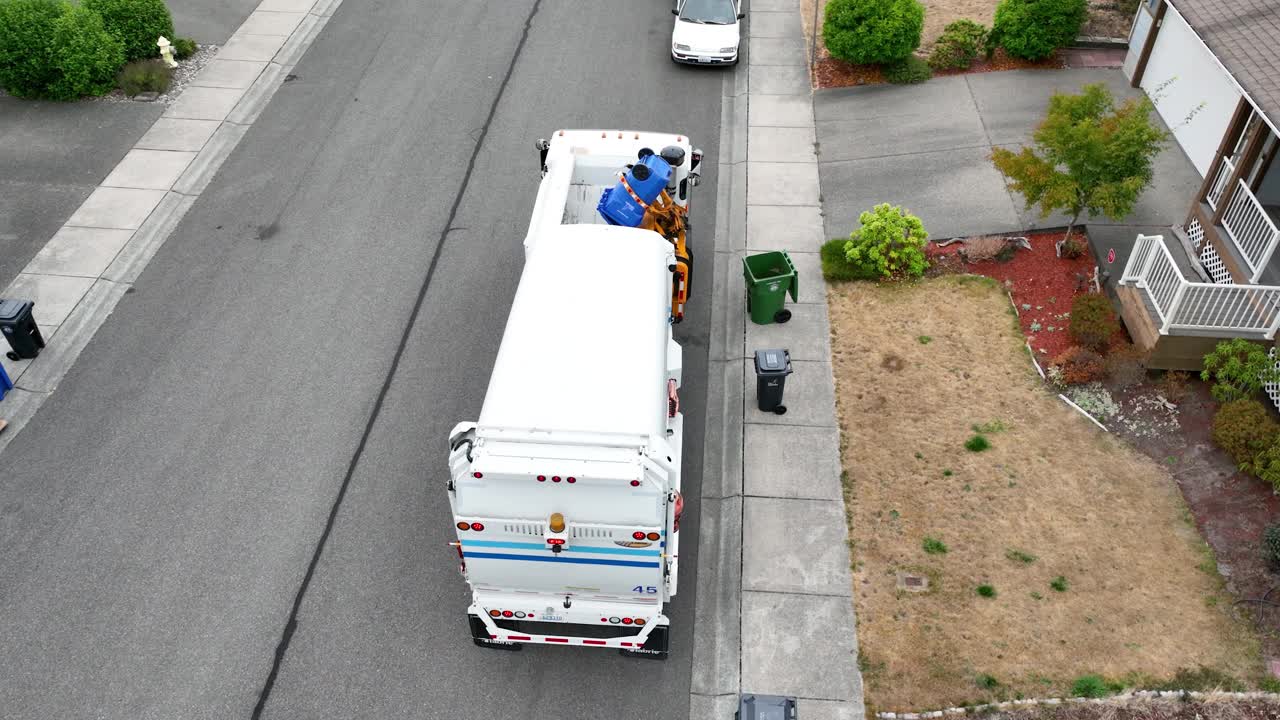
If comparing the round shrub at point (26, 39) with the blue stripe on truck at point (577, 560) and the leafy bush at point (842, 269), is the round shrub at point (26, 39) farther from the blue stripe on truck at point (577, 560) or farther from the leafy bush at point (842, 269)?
the blue stripe on truck at point (577, 560)

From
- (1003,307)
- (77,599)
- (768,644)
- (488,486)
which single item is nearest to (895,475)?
(768,644)

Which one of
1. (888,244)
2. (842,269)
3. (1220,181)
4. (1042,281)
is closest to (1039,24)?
(1220,181)

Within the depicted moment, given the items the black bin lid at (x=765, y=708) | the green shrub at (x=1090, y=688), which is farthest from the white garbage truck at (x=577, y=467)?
the green shrub at (x=1090, y=688)

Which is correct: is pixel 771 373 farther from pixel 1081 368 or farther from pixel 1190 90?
Answer: pixel 1190 90

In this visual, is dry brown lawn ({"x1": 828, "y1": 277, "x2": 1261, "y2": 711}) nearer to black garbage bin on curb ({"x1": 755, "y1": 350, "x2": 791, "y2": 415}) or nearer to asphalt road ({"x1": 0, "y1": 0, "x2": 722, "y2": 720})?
black garbage bin on curb ({"x1": 755, "y1": 350, "x2": 791, "y2": 415})

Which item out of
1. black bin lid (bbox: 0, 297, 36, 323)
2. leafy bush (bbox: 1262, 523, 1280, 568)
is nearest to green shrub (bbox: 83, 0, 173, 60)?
black bin lid (bbox: 0, 297, 36, 323)

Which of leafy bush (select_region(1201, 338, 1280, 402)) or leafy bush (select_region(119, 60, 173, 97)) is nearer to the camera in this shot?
leafy bush (select_region(1201, 338, 1280, 402))

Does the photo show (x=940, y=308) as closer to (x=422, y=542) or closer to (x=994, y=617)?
(x=994, y=617)
